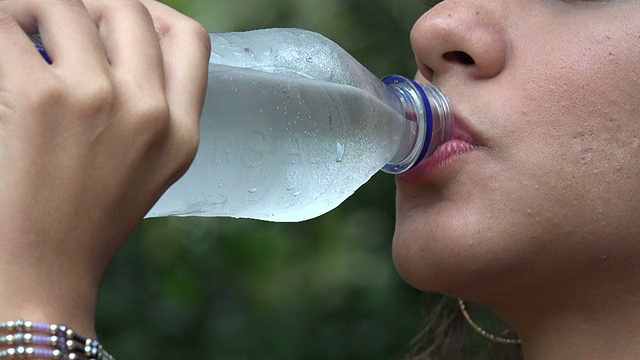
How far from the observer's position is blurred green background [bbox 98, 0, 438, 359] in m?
2.02

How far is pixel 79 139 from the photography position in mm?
814

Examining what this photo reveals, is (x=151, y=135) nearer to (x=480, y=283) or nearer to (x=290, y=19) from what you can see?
(x=480, y=283)

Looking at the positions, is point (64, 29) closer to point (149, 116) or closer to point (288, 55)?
point (149, 116)

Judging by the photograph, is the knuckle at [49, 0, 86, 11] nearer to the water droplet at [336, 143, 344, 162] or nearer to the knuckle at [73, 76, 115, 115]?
the knuckle at [73, 76, 115, 115]

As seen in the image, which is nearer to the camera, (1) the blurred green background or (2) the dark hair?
(2) the dark hair

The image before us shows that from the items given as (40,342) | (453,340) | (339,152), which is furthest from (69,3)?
(453,340)

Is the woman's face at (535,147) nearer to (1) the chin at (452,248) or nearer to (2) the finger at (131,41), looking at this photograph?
(1) the chin at (452,248)

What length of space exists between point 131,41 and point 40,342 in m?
0.24

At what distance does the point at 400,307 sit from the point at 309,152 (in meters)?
0.99

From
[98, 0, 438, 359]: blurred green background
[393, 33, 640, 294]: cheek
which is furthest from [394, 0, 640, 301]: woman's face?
[98, 0, 438, 359]: blurred green background

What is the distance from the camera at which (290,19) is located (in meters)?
1.97

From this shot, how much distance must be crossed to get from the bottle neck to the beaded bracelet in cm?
47

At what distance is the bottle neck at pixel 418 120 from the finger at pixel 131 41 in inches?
13.8

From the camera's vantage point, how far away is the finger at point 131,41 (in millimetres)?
842
